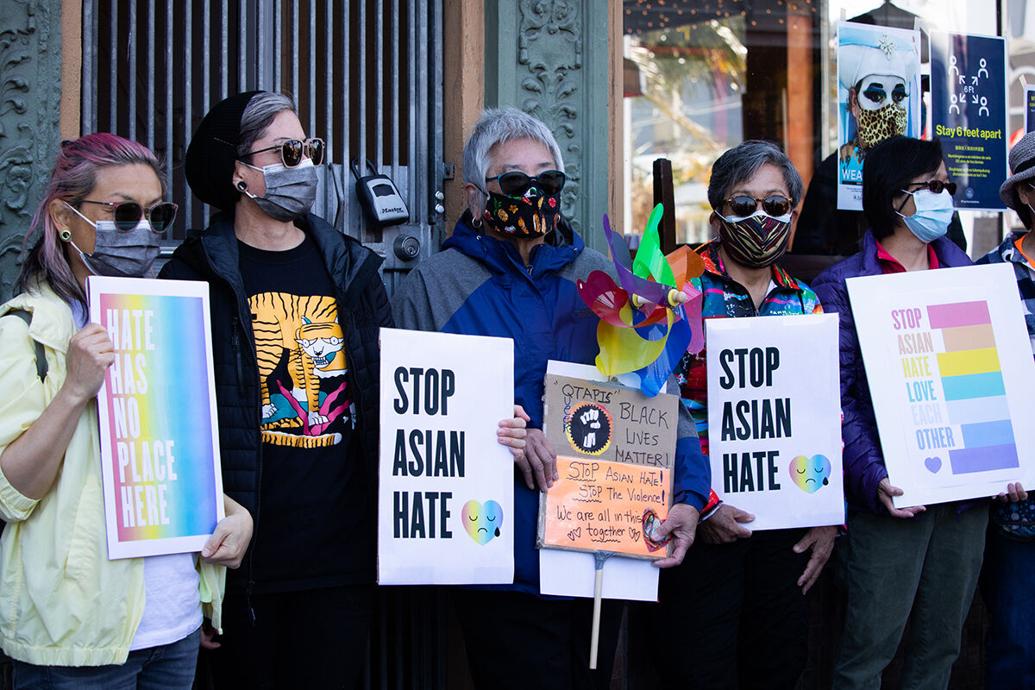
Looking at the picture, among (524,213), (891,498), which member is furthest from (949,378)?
(524,213)

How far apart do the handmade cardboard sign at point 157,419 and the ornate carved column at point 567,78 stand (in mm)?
1882

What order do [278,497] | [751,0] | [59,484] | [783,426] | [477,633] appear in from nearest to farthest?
[59,484]
[278,497]
[477,633]
[783,426]
[751,0]

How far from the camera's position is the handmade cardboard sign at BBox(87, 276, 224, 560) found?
287 centimetres

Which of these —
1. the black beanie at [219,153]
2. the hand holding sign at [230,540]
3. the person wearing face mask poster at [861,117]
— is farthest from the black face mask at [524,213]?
the person wearing face mask poster at [861,117]

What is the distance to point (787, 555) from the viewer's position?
12.6 ft

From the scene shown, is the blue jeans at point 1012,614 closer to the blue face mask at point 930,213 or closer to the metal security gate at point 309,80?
the blue face mask at point 930,213

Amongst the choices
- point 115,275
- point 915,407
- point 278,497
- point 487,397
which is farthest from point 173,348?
point 915,407

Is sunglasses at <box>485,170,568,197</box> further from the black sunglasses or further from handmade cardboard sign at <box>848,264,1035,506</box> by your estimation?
handmade cardboard sign at <box>848,264,1035,506</box>

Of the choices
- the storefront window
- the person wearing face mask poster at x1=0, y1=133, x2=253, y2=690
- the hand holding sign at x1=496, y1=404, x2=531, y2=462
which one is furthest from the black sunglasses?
the storefront window

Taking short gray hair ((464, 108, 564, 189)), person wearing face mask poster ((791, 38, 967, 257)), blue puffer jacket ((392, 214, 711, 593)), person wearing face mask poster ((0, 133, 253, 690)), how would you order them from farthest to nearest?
1. person wearing face mask poster ((791, 38, 967, 257))
2. short gray hair ((464, 108, 564, 189))
3. blue puffer jacket ((392, 214, 711, 593))
4. person wearing face mask poster ((0, 133, 253, 690))

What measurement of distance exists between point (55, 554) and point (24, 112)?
1697 mm

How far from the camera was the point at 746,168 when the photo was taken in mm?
3854

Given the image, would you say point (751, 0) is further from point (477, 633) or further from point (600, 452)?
point (477, 633)

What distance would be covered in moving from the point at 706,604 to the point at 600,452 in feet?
2.10
